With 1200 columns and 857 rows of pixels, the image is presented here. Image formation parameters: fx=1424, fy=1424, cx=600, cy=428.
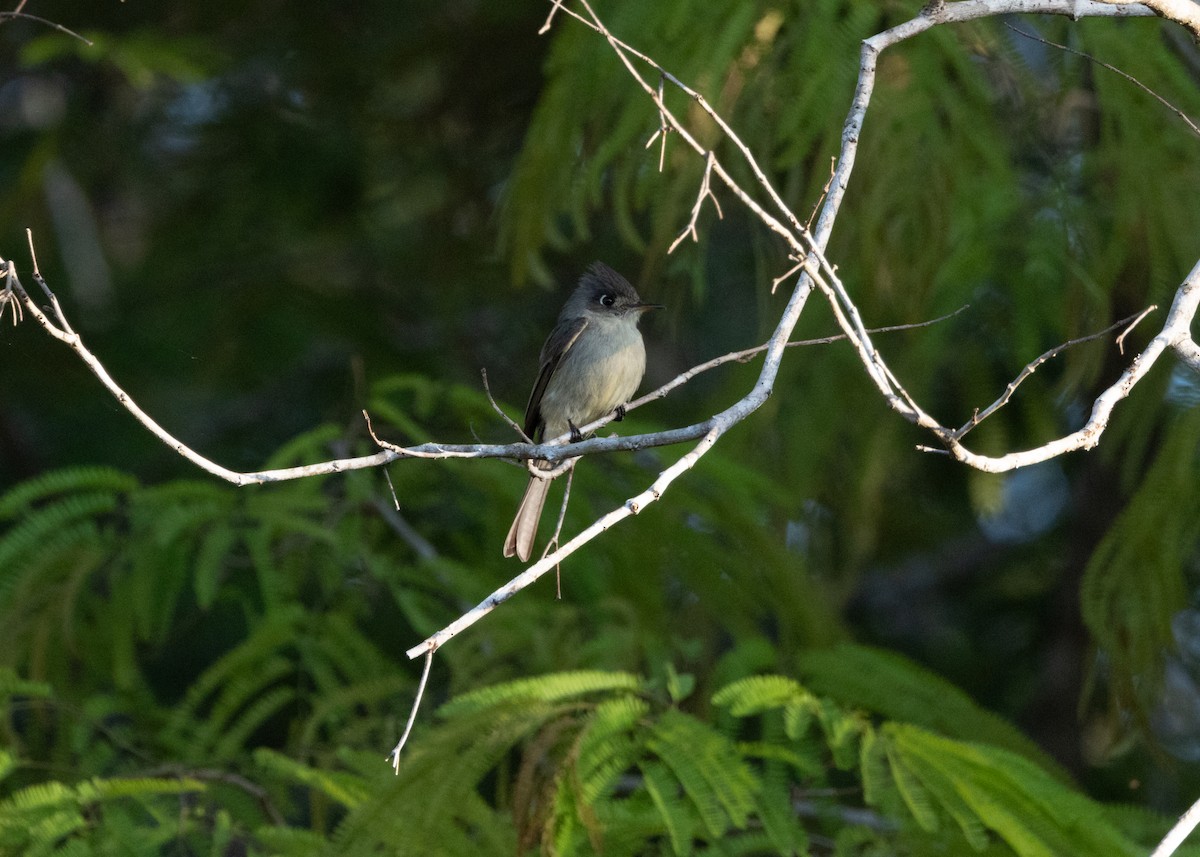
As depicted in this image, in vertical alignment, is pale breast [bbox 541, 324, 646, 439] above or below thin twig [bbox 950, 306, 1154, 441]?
below

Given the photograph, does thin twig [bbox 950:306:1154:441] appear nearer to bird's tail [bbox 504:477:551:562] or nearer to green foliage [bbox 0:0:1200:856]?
green foliage [bbox 0:0:1200:856]

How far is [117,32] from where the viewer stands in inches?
253

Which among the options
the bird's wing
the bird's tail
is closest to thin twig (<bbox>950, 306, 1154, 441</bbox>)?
the bird's tail

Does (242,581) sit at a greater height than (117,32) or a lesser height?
lesser

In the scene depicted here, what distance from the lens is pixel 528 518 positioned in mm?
4793

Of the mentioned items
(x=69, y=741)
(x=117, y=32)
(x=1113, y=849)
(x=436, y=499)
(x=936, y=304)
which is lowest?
(x=1113, y=849)

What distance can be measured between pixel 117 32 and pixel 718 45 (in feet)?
10.5

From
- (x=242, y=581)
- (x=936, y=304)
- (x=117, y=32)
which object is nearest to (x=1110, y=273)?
(x=936, y=304)

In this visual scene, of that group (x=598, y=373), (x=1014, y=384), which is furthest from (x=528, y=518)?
(x=1014, y=384)

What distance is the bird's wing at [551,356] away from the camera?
534 cm

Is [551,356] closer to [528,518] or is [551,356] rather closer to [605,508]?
[605,508]

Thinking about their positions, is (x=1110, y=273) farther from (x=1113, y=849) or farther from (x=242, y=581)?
(x=242, y=581)

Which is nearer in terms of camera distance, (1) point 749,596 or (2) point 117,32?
(1) point 749,596

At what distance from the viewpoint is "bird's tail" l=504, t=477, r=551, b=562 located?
187 inches
